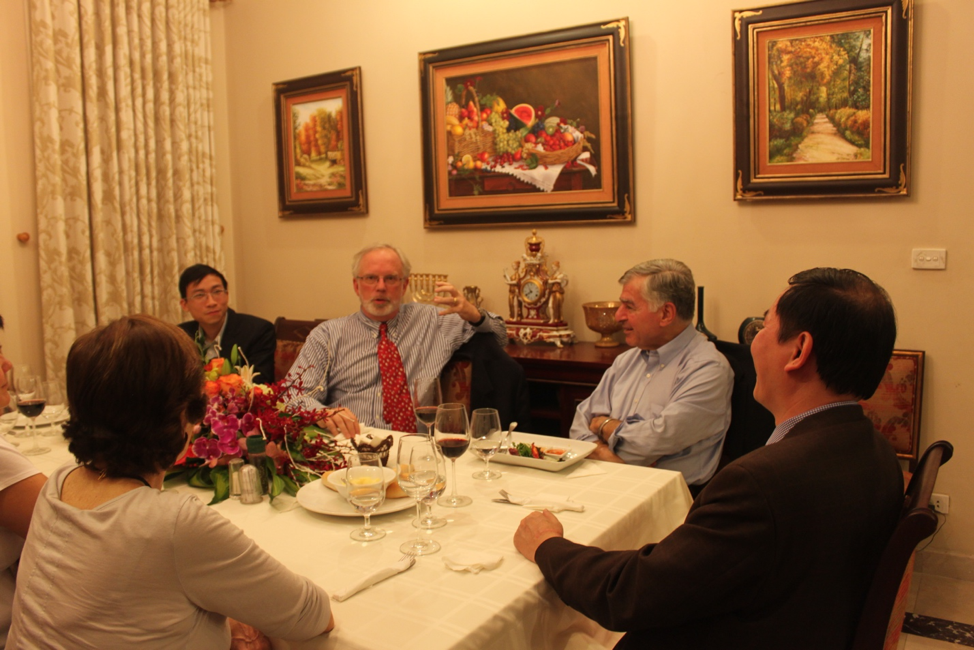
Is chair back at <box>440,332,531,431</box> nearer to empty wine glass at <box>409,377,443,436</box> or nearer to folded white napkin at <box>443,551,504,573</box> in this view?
empty wine glass at <box>409,377,443,436</box>

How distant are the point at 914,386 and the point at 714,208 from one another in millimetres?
1099

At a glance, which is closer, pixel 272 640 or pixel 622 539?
pixel 272 640

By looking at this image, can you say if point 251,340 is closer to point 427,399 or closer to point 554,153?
point 554,153

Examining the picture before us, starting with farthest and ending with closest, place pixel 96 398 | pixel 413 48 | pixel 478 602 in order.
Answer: pixel 413 48 → pixel 478 602 → pixel 96 398

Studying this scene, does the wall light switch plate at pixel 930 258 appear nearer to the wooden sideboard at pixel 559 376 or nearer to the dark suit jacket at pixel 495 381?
the wooden sideboard at pixel 559 376

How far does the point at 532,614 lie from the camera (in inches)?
50.2

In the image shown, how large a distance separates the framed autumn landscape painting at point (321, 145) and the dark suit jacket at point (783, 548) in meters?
3.51

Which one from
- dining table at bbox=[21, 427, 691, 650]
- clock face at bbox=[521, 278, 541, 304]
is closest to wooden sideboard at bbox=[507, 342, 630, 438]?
clock face at bbox=[521, 278, 541, 304]

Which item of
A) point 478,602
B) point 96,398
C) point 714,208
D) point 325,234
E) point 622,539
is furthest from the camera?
point 325,234

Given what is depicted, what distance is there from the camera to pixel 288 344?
382 centimetres

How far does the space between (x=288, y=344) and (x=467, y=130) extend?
1.44 metres

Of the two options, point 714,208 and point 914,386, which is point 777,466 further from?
point 714,208

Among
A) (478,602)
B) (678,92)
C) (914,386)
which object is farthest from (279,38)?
(478,602)

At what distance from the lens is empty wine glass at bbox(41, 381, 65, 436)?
2402mm
